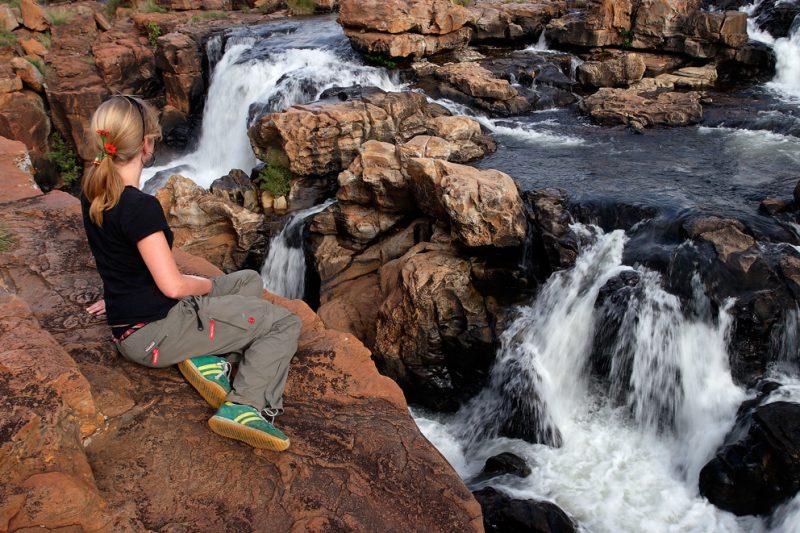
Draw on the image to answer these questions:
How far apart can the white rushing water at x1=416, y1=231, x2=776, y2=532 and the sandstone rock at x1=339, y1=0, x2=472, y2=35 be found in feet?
27.0

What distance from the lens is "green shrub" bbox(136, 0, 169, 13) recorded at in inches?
728

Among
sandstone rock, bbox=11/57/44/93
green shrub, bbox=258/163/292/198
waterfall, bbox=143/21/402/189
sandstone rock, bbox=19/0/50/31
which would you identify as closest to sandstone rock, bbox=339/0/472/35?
waterfall, bbox=143/21/402/189

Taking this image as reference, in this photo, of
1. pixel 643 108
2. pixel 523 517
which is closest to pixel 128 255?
pixel 523 517

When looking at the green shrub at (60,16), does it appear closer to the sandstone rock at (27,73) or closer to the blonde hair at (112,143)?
the sandstone rock at (27,73)

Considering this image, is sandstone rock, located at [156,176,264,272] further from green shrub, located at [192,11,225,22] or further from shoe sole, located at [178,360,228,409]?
green shrub, located at [192,11,225,22]

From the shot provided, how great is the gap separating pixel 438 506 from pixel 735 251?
505 cm

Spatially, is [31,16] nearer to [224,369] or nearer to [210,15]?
[210,15]

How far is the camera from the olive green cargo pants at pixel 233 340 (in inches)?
127

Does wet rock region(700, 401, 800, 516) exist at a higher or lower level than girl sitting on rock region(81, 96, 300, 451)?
lower

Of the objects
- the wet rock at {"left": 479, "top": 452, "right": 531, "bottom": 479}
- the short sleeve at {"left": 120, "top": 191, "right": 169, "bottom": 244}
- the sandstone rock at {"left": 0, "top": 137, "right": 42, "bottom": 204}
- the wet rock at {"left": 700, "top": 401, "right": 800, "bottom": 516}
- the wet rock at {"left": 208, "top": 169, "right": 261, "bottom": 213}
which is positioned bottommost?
the wet rock at {"left": 479, "top": 452, "right": 531, "bottom": 479}

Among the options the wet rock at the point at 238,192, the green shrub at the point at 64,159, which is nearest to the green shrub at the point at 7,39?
the green shrub at the point at 64,159

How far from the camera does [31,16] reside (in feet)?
53.6

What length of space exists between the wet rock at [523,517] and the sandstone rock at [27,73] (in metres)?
13.9

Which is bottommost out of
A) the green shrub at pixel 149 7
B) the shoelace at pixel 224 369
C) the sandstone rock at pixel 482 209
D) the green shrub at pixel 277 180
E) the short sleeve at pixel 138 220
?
the green shrub at pixel 277 180
